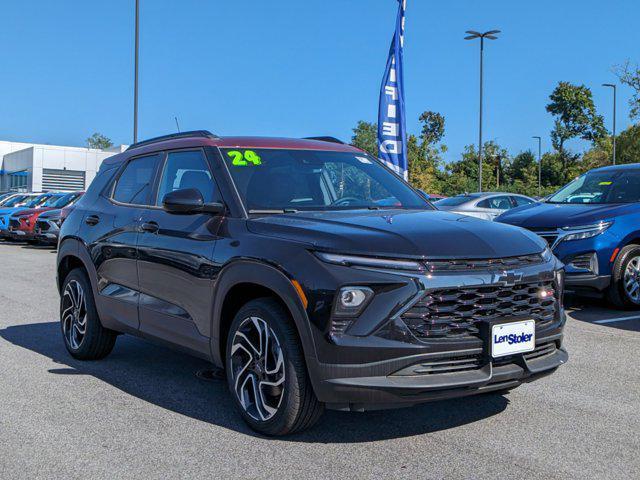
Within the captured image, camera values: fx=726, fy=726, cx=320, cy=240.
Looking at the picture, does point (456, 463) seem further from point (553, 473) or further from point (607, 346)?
point (607, 346)

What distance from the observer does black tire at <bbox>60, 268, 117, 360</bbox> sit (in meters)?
5.93

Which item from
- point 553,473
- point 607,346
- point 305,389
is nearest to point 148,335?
point 305,389

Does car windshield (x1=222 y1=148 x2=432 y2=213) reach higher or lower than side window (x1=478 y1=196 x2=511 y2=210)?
lower

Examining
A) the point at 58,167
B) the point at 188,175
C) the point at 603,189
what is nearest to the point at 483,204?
the point at 603,189

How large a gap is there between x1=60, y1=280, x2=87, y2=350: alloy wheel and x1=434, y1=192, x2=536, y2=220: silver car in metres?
10.7

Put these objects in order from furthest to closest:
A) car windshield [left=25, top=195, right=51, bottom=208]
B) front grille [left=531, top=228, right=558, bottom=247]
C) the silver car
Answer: car windshield [left=25, top=195, right=51, bottom=208]
the silver car
front grille [left=531, top=228, right=558, bottom=247]

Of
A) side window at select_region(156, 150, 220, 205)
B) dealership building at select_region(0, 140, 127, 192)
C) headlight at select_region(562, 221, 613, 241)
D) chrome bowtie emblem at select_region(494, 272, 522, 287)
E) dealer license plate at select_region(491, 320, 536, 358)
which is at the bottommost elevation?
dealer license plate at select_region(491, 320, 536, 358)

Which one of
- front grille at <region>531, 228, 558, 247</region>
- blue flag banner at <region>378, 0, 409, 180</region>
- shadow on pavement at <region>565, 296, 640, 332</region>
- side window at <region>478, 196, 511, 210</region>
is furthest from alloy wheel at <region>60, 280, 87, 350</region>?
side window at <region>478, 196, 511, 210</region>

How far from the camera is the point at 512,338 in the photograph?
149 inches

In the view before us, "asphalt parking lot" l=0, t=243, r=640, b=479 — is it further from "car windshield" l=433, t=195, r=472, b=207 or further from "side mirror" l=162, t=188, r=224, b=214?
"car windshield" l=433, t=195, r=472, b=207

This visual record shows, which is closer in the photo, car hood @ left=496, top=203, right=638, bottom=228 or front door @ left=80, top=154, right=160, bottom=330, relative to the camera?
front door @ left=80, top=154, right=160, bottom=330

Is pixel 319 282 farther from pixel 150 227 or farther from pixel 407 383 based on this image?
pixel 150 227

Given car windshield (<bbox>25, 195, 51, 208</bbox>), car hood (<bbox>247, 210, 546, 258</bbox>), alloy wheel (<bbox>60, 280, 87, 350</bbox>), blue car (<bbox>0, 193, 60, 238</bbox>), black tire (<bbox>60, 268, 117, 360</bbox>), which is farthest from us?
car windshield (<bbox>25, 195, 51, 208</bbox>)

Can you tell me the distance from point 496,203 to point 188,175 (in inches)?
498
